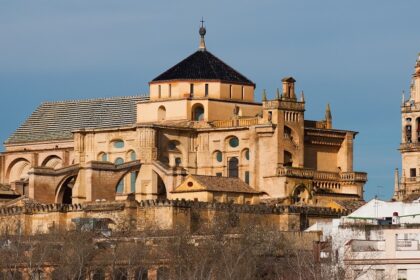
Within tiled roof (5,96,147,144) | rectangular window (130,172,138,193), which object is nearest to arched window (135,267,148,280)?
rectangular window (130,172,138,193)

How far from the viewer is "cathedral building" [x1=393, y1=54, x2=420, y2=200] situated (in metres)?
154

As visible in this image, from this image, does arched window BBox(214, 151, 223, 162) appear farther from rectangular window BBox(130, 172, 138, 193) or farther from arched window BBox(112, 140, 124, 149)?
arched window BBox(112, 140, 124, 149)

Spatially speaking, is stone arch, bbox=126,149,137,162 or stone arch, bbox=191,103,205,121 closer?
stone arch, bbox=191,103,205,121

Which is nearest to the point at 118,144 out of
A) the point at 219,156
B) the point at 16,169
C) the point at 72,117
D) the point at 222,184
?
the point at 219,156

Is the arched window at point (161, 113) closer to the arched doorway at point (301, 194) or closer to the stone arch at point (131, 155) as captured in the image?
the stone arch at point (131, 155)

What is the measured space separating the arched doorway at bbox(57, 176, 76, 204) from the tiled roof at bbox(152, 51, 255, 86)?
806cm

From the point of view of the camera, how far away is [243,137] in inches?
5812

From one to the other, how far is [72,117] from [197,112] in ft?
49.7

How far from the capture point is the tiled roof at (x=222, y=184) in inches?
5556

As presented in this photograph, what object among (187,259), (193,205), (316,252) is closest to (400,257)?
(316,252)

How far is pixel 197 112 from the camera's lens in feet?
496

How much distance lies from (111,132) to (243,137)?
→ 9.51m

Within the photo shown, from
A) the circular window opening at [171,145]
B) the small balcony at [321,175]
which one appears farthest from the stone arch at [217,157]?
the small balcony at [321,175]

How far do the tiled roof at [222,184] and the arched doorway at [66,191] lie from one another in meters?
11.6
